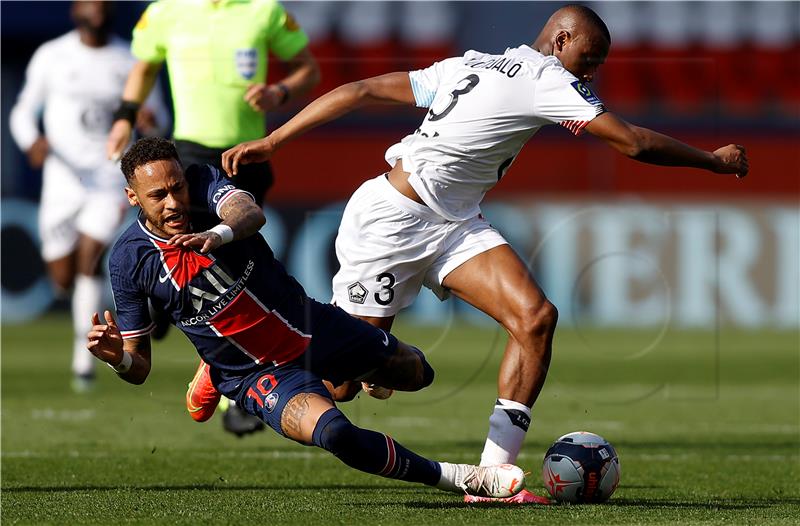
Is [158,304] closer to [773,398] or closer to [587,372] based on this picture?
[773,398]

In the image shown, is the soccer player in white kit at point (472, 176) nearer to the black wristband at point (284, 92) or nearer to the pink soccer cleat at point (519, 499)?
the pink soccer cleat at point (519, 499)

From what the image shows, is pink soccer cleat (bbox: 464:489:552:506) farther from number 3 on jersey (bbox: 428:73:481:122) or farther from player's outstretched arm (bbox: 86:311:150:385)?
number 3 on jersey (bbox: 428:73:481:122)

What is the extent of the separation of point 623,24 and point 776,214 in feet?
23.3

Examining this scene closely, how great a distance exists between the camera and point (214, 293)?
232 inches

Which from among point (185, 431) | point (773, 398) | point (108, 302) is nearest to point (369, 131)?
point (108, 302)

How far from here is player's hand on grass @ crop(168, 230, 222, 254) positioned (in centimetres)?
536

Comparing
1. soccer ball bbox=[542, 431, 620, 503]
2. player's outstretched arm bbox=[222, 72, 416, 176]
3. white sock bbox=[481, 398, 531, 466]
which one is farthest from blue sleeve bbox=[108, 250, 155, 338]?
soccer ball bbox=[542, 431, 620, 503]

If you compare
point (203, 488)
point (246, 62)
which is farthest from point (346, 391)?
point (246, 62)

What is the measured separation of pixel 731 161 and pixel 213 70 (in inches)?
143

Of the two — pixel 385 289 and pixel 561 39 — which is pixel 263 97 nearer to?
pixel 385 289

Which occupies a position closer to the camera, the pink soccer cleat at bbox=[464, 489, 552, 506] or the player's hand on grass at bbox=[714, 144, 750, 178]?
the player's hand on grass at bbox=[714, 144, 750, 178]

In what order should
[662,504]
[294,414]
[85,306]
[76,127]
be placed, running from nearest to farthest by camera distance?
[294,414] → [662,504] → [85,306] → [76,127]

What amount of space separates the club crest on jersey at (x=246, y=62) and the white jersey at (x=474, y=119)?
193 centimetres

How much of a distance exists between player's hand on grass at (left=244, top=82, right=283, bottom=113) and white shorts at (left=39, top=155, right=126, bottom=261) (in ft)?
12.8
